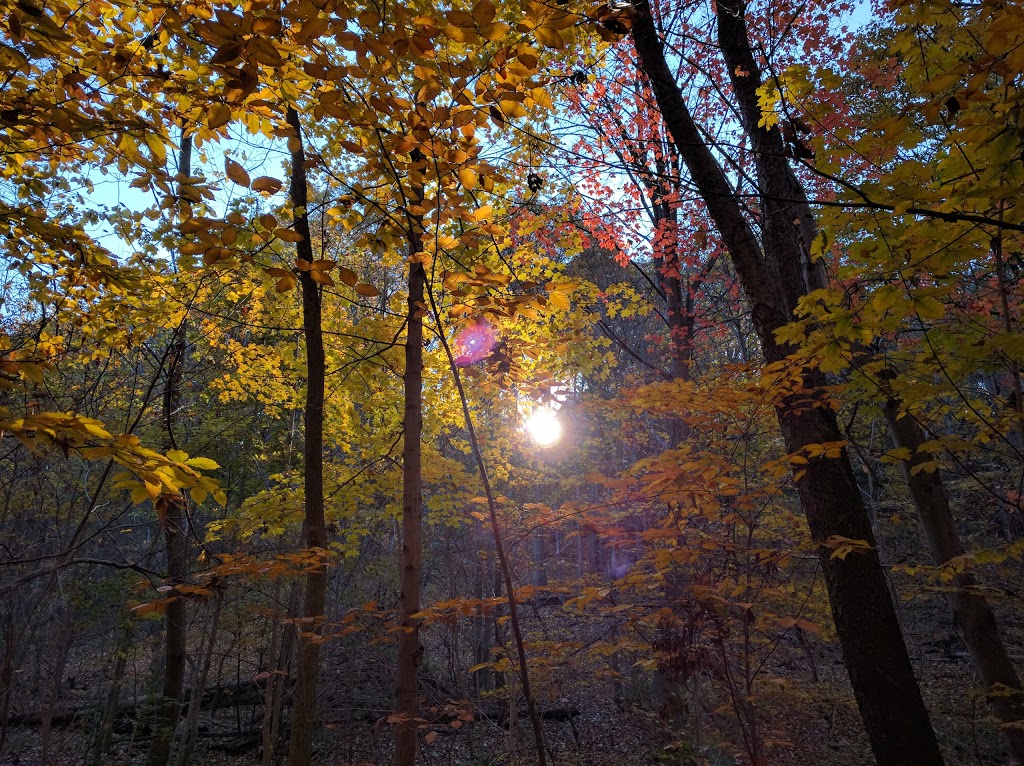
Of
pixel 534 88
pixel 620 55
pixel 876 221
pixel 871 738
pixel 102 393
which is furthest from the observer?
pixel 620 55

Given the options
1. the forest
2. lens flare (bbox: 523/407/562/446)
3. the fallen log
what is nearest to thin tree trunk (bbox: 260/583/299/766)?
the forest

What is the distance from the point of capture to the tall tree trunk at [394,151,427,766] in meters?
2.77

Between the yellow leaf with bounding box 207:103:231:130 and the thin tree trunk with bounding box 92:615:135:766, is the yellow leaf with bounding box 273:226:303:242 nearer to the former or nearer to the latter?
the yellow leaf with bounding box 207:103:231:130

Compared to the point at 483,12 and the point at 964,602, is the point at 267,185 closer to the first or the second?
the point at 483,12

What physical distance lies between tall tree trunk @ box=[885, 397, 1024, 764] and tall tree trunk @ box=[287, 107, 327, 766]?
14.9ft

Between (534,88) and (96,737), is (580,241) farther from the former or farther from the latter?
(96,737)

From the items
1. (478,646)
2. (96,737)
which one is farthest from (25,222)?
(96,737)

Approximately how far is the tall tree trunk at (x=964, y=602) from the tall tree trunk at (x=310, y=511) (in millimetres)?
4529

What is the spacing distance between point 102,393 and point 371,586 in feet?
22.0

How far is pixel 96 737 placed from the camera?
7785 millimetres

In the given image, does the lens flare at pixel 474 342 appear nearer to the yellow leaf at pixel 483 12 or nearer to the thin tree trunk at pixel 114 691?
the yellow leaf at pixel 483 12

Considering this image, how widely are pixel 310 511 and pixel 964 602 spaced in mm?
5558

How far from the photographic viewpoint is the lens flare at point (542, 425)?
24.2 ft

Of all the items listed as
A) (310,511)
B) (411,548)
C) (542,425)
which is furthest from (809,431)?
(542,425)
